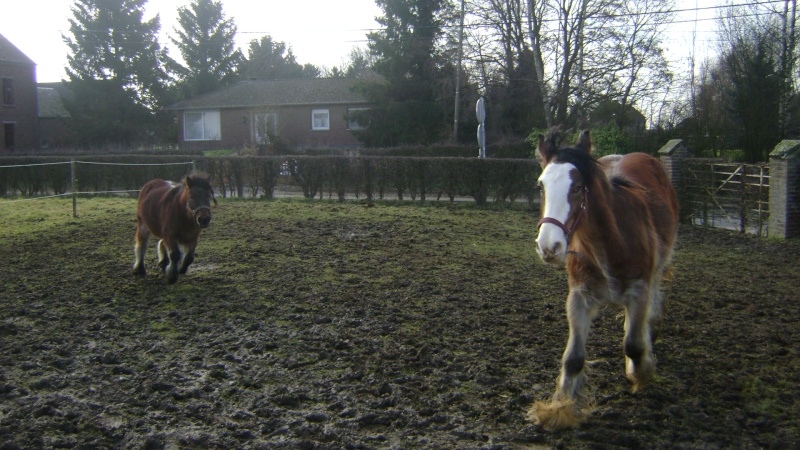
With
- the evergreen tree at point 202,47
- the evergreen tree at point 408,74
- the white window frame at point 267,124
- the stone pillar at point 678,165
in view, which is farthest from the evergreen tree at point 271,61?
the stone pillar at point 678,165

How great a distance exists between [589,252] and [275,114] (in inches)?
1450

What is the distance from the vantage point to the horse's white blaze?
370cm

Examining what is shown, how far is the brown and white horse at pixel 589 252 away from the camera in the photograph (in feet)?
13.3

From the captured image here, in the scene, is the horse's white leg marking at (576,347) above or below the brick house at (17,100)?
below

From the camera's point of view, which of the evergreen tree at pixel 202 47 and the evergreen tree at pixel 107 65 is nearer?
the evergreen tree at pixel 107 65

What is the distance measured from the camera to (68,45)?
1679 inches

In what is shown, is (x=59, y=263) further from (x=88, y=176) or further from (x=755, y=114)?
(x=755, y=114)

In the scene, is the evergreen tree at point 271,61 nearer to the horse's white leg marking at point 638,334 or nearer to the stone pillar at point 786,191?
the stone pillar at point 786,191

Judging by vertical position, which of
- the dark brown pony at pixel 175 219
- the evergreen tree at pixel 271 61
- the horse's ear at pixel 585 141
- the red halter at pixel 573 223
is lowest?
the dark brown pony at pixel 175 219

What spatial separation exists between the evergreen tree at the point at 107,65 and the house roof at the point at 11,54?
3.81 metres

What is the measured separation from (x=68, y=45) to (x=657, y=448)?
46737 mm

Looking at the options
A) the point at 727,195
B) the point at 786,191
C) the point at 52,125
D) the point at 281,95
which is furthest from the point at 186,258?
the point at 52,125

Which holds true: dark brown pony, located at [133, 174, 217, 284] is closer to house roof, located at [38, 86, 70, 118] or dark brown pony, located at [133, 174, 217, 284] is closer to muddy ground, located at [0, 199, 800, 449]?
muddy ground, located at [0, 199, 800, 449]

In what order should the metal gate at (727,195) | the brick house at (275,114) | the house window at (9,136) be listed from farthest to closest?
1. the house window at (9,136)
2. the brick house at (275,114)
3. the metal gate at (727,195)
